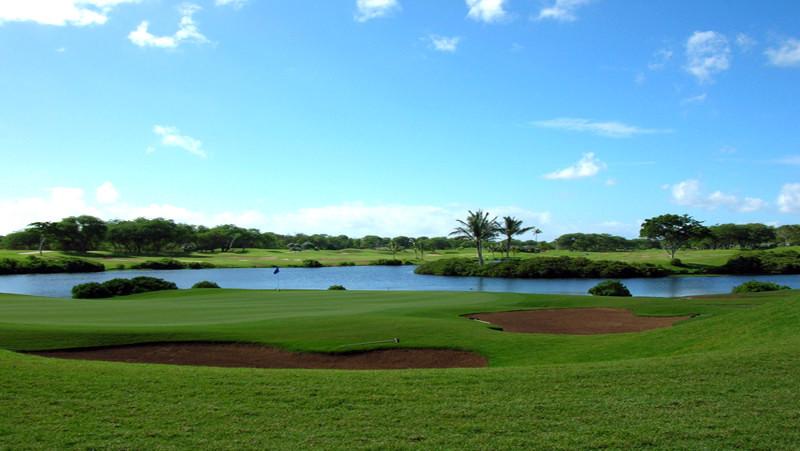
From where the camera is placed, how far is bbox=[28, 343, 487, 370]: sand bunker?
53.1 ft

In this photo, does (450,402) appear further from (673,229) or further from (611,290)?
(673,229)

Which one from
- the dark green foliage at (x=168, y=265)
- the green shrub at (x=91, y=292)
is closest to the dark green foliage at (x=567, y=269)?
the green shrub at (x=91, y=292)

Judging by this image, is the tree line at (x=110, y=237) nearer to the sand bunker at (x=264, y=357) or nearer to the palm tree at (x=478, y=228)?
the palm tree at (x=478, y=228)

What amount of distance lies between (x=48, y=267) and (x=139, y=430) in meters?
102

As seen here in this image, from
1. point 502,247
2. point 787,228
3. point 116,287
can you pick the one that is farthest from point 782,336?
point 787,228

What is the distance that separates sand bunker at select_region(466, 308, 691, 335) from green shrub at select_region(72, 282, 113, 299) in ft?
92.2

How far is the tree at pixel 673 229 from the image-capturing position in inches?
3787

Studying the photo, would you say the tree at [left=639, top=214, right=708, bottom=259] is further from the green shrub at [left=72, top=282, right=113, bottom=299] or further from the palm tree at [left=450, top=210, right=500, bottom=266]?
the green shrub at [left=72, top=282, right=113, bottom=299]

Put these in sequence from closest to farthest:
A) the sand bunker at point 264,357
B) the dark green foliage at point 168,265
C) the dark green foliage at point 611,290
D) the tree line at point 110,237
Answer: the sand bunker at point 264,357 < the dark green foliage at point 611,290 < the dark green foliage at point 168,265 < the tree line at point 110,237

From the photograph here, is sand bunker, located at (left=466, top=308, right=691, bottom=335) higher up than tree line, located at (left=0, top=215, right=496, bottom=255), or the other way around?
tree line, located at (left=0, top=215, right=496, bottom=255)

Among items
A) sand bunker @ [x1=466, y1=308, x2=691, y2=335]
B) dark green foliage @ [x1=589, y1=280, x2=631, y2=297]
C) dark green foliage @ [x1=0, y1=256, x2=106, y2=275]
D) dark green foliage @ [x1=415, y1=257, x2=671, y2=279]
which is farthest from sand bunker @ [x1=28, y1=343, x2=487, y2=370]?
dark green foliage @ [x1=0, y1=256, x2=106, y2=275]

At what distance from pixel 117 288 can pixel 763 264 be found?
8317 cm

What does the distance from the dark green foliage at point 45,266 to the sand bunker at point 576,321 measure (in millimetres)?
89480

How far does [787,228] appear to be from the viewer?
16750cm
